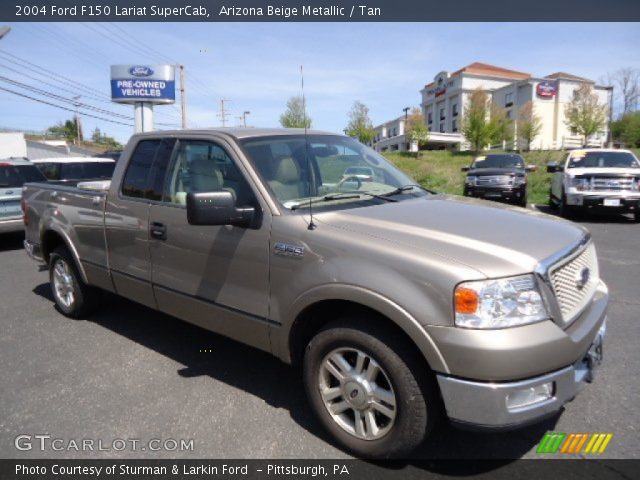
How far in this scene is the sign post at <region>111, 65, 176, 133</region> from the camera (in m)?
42.2

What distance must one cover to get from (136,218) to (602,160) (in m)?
12.1

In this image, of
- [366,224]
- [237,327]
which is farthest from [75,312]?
[366,224]

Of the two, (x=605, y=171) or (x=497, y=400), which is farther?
(x=605, y=171)

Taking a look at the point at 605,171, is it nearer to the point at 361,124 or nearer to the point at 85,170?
the point at 85,170

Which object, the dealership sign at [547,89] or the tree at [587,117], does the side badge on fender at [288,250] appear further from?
the dealership sign at [547,89]

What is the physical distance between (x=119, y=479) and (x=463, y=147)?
68.8 metres

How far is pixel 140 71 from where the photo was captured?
4209 centimetres

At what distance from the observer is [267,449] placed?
2832 millimetres

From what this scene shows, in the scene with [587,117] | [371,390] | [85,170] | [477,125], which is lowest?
[371,390]

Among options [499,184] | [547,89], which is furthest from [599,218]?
[547,89]

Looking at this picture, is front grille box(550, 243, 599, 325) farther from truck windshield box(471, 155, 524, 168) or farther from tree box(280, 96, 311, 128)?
truck windshield box(471, 155, 524, 168)

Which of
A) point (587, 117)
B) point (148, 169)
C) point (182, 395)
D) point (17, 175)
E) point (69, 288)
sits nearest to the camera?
point (182, 395)

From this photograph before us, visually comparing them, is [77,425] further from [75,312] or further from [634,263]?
[634,263]

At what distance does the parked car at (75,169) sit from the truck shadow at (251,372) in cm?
655
